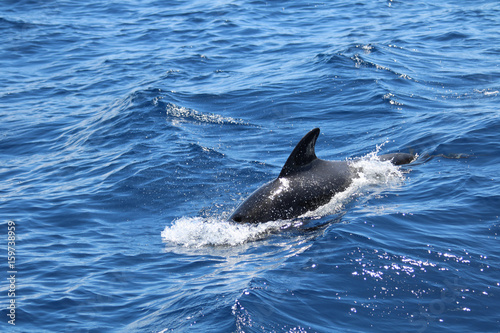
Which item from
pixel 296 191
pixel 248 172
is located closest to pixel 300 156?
pixel 296 191

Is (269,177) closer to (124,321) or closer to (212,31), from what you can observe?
(124,321)

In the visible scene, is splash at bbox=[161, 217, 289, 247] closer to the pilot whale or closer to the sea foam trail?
the sea foam trail

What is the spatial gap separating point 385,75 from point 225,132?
594 centimetres

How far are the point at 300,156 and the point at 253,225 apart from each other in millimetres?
1396

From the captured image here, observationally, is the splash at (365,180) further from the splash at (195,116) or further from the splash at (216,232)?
the splash at (195,116)

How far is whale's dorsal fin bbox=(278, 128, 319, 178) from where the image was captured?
33.7ft

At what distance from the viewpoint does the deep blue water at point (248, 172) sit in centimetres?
777

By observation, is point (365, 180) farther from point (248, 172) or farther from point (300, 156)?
point (248, 172)

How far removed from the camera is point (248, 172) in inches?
521

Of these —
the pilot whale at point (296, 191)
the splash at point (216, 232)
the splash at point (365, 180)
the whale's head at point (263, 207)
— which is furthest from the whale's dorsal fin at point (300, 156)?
the splash at point (216, 232)

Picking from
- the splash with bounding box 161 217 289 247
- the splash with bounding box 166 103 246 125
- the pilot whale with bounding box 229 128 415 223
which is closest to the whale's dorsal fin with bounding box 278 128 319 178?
the pilot whale with bounding box 229 128 415 223

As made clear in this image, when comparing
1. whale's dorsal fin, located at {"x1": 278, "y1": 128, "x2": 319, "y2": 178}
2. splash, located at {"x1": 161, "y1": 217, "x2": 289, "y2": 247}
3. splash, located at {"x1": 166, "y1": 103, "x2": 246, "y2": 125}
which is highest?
whale's dorsal fin, located at {"x1": 278, "y1": 128, "x2": 319, "y2": 178}

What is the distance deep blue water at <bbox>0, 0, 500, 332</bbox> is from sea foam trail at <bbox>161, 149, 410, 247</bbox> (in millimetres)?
40

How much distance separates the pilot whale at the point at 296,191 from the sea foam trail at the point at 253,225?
0.43ft
